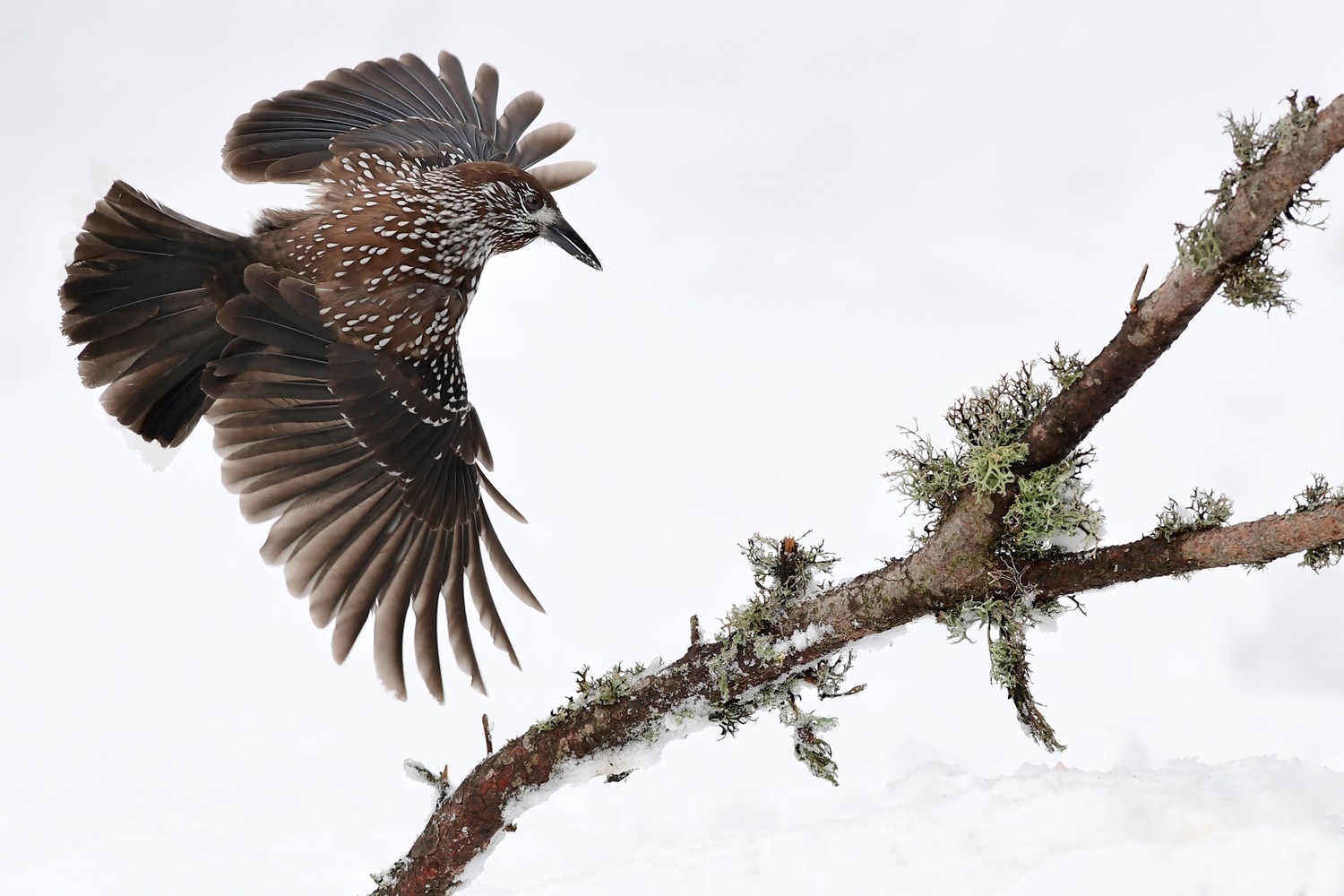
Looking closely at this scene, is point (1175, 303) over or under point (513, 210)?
under

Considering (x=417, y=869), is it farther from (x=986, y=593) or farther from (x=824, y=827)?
(x=986, y=593)

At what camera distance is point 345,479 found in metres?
3.62

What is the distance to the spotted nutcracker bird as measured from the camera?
3.56 metres

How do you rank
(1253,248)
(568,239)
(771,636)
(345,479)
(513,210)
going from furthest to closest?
(568,239) < (513,210) < (345,479) < (771,636) < (1253,248)

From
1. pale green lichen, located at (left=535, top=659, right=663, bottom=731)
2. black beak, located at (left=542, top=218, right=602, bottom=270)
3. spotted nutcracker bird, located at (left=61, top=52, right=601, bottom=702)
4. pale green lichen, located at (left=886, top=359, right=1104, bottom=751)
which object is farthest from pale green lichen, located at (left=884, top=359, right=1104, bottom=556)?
black beak, located at (left=542, top=218, right=602, bottom=270)

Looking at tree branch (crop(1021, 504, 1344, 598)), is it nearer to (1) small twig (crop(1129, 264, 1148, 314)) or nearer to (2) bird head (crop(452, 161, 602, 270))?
(1) small twig (crop(1129, 264, 1148, 314))

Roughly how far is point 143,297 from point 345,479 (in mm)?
1141

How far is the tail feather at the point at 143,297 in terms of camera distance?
3959 mm

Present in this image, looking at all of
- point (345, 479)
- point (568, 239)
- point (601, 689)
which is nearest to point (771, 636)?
point (601, 689)

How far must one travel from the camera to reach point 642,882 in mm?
3109

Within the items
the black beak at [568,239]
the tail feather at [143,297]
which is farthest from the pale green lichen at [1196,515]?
the tail feather at [143,297]

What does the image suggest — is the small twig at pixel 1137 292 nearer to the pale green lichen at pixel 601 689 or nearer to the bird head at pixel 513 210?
the pale green lichen at pixel 601 689

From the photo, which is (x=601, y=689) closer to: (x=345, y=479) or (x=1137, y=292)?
(x=345, y=479)

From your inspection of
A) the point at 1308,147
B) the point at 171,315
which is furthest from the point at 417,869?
the point at 1308,147
